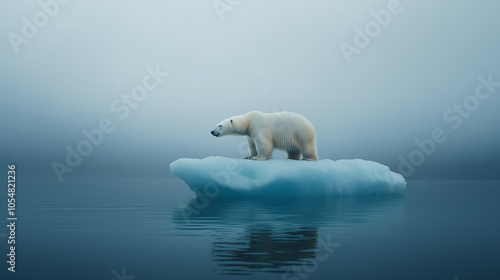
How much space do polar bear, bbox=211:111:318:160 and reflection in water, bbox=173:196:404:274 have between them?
199 cm

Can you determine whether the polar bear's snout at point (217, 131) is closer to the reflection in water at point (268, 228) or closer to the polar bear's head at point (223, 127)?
the polar bear's head at point (223, 127)

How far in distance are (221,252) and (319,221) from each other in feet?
13.7

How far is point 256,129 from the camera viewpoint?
17.3m

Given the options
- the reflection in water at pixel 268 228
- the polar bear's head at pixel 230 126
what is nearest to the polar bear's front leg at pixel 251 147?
the polar bear's head at pixel 230 126

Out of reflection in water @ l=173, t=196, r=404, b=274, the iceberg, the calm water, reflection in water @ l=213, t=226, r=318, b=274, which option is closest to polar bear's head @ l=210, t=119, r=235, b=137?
the iceberg

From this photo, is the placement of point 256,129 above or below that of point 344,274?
above

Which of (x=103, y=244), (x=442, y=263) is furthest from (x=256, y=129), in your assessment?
(x=442, y=263)

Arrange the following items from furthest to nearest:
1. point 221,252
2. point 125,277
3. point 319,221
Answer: point 319,221, point 221,252, point 125,277

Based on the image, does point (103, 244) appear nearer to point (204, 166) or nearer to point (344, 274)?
point (344, 274)

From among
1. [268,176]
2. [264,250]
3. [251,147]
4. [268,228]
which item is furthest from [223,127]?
[264,250]

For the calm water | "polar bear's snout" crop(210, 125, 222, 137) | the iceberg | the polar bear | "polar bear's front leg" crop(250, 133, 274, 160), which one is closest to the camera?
the calm water

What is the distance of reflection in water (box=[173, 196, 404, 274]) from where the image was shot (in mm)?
6582

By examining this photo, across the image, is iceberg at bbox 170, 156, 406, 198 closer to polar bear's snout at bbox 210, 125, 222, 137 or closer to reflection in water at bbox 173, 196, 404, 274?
reflection in water at bbox 173, 196, 404, 274

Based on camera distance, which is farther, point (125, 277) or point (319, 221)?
point (319, 221)
